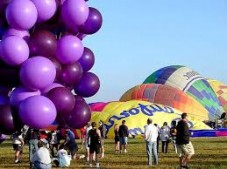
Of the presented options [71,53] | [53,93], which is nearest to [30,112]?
[53,93]

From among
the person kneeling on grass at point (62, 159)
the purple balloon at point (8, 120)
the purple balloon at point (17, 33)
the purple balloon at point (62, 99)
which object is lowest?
the person kneeling on grass at point (62, 159)

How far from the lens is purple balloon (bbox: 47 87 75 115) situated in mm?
14367

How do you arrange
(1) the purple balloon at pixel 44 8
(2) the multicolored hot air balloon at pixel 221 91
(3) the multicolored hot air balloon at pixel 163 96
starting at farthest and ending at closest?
(2) the multicolored hot air balloon at pixel 221 91
(3) the multicolored hot air balloon at pixel 163 96
(1) the purple balloon at pixel 44 8

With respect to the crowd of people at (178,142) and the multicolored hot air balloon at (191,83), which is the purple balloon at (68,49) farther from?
the multicolored hot air balloon at (191,83)

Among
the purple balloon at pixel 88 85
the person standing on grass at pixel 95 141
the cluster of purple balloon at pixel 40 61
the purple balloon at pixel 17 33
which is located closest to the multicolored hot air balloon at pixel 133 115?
the person standing on grass at pixel 95 141

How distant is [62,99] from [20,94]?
105 cm

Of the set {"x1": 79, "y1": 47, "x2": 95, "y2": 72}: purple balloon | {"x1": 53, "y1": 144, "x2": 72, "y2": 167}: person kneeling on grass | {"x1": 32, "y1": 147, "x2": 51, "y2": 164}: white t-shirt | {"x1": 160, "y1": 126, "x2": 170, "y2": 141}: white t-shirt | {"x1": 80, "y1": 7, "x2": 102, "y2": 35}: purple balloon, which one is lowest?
{"x1": 53, "y1": 144, "x2": 72, "y2": 167}: person kneeling on grass

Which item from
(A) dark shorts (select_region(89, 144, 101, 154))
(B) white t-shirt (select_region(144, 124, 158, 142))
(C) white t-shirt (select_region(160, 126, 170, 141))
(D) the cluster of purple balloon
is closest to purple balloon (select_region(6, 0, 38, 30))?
(D) the cluster of purple balloon

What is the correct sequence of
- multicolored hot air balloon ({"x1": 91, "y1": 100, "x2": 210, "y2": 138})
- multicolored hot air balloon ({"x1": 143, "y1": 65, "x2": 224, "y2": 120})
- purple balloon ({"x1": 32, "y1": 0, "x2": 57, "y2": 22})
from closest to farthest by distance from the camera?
purple balloon ({"x1": 32, "y1": 0, "x2": 57, "y2": 22}) < multicolored hot air balloon ({"x1": 91, "y1": 100, "x2": 210, "y2": 138}) < multicolored hot air balloon ({"x1": 143, "y1": 65, "x2": 224, "y2": 120})

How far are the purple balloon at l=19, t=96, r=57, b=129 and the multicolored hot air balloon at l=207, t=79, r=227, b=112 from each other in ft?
184

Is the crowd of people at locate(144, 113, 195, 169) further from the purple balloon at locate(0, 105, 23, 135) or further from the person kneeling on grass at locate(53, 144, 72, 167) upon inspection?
the purple balloon at locate(0, 105, 23, 135)

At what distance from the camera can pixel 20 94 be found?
14.3m

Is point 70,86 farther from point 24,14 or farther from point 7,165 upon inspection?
point 7,165

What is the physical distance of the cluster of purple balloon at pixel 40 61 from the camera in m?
13.9
